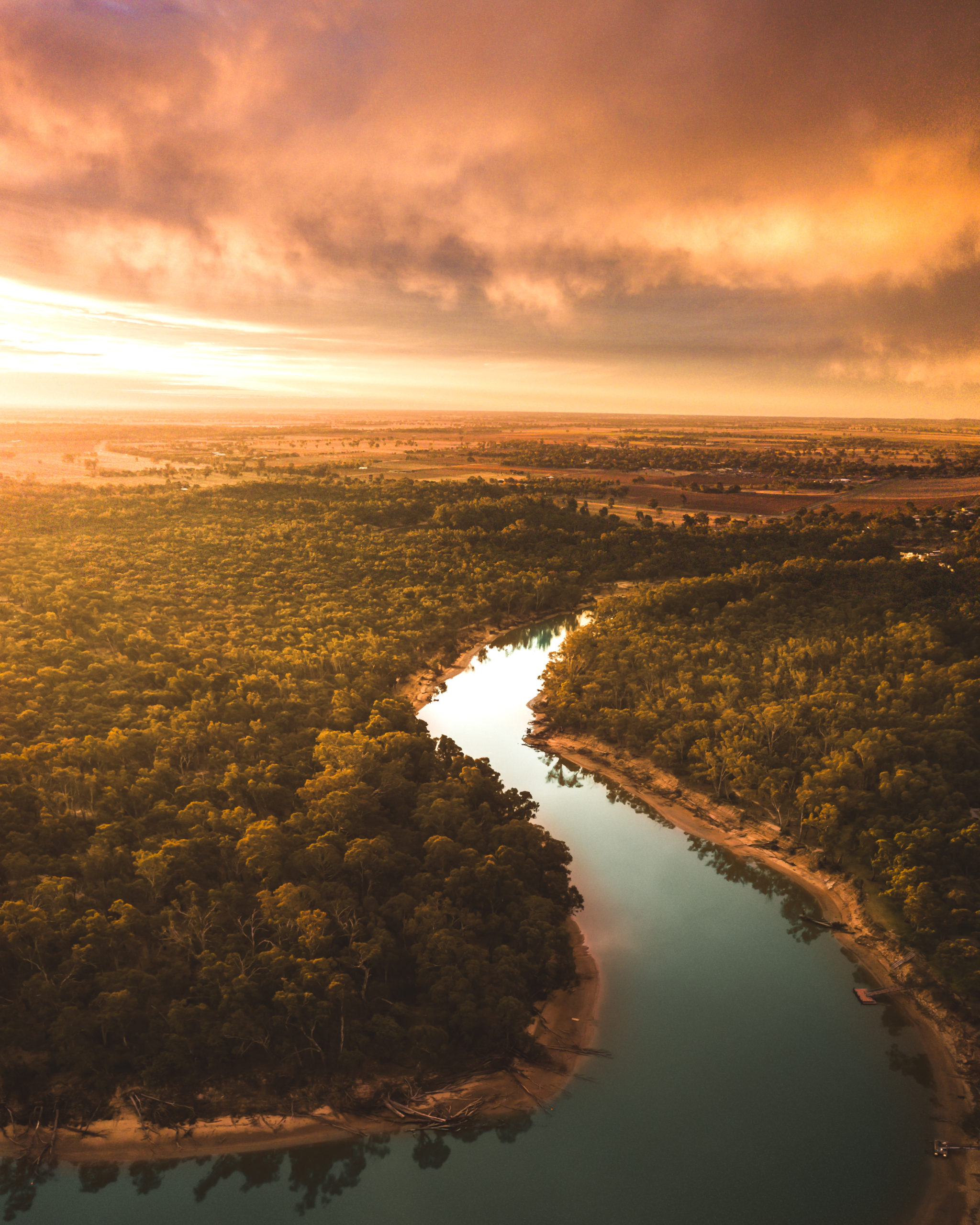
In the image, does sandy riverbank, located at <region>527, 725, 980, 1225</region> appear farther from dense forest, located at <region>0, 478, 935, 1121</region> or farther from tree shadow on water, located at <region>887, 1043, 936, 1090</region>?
dense forest, located at <region>0, 478, 935, 1121</region>

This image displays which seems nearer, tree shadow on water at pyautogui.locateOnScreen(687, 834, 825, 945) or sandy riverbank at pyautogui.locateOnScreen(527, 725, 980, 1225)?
sandy riverbank at pyautogui.locateOnScreen(527, 725, 980, 1225)

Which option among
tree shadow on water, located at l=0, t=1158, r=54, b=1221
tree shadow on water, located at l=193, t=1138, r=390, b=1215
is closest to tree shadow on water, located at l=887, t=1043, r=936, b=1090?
tree shadow on water, located at l=193, t=1138, r=390, b=1215

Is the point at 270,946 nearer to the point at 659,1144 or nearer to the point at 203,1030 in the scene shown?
the point at 203,1030

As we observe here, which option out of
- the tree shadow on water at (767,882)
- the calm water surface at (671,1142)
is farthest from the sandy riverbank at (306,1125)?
the tree shadow on water at (767,882)

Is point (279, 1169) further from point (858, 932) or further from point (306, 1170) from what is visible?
point (858, 932)

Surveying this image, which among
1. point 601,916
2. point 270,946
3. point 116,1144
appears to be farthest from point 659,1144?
point 116,1144

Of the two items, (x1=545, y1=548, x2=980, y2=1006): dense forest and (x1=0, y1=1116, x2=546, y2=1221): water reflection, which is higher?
(x1=545, y1=548, x2=980, y2=1006): dense forest
